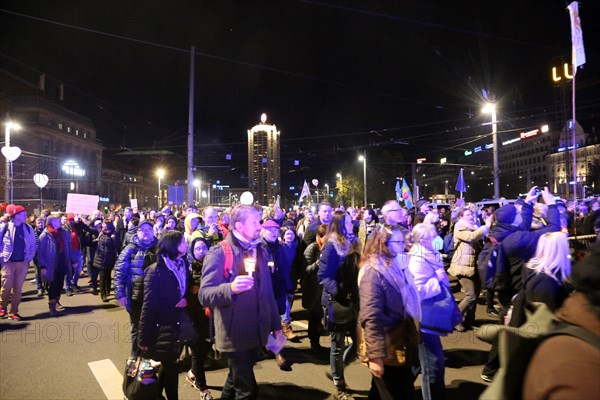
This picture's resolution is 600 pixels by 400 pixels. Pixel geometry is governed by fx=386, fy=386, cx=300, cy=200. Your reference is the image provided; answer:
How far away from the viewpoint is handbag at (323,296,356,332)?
446 cm

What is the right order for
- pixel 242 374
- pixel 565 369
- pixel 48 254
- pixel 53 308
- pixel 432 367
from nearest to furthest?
pixel 565 369 → pixel 242 374 → pixel 432 367 → pixel 53 308 → pixel 48 254

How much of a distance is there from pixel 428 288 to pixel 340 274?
1.13 m

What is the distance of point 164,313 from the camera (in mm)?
3770

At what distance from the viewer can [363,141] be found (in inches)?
2731

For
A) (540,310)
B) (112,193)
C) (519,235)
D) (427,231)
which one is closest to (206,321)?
(427,231)

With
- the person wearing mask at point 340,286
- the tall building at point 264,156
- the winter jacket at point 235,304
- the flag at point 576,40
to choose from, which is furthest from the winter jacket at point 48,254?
the tall building at point 264,156

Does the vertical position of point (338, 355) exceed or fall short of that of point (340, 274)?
it falls short

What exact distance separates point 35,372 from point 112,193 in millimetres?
77624

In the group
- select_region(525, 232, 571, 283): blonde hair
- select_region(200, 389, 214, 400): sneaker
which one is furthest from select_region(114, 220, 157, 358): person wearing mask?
select_region(525, 232, 571, 283): blonde hair

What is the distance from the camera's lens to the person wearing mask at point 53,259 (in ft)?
27.1

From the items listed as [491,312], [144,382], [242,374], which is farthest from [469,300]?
[144,382]

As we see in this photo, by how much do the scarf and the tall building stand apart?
86.5 metres

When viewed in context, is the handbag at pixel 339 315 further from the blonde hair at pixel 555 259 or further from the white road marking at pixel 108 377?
the white road marking at pixel 108 377

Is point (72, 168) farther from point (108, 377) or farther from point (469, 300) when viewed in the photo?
point (469, 300)
